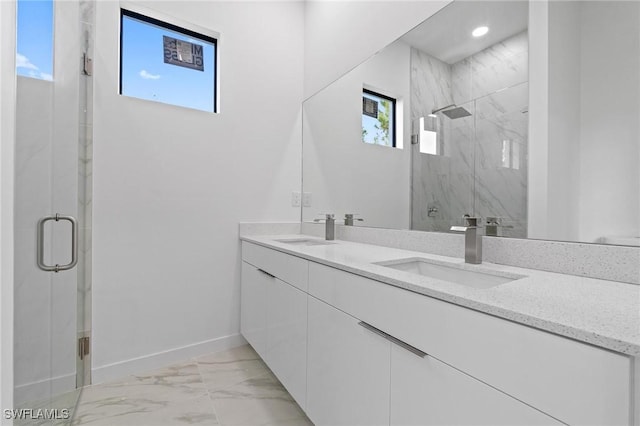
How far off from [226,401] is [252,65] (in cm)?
224

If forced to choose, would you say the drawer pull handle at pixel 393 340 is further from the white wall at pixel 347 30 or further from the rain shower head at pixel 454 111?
the white wall at pixel 347 30

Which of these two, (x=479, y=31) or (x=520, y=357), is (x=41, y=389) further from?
(x=479, y=31)

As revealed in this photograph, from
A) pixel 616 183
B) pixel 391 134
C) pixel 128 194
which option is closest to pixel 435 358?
pixel 616 183

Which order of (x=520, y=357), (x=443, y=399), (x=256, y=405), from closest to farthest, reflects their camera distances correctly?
(x=520, y=357) < (x=443, y=399) < (x=256, y=405)

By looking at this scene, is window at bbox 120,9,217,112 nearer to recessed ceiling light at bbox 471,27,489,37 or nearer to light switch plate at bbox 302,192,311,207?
light switch plate at bbox 302,192,311,207

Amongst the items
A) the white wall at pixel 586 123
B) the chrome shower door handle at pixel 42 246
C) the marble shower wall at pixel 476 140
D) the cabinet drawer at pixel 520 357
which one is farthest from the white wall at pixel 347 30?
the chrome shower door handle at pixel 42 246

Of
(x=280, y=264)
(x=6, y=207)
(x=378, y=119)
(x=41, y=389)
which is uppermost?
(x=378, y=119)

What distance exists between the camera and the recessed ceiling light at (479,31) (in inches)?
50.0

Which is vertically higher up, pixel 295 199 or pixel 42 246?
pixel 295 199

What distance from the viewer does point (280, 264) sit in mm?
1593

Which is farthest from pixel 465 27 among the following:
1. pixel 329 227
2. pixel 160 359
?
pixel 160 359

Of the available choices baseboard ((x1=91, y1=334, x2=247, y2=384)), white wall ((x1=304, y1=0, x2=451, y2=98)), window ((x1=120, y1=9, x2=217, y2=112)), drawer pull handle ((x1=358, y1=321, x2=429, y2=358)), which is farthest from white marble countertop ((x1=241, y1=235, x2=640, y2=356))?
window ((x1=120, y1=9, x2=217, y2=112))

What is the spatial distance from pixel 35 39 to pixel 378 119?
1546 mm

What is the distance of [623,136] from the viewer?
891mm
